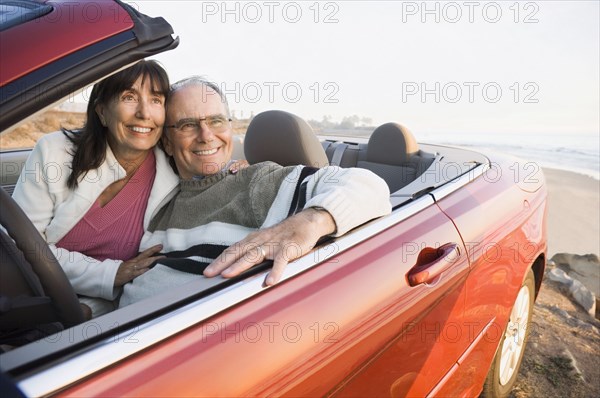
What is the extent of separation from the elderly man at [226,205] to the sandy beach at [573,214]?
500 centimetres

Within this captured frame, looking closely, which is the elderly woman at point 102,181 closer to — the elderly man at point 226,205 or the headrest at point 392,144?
the elderly man at point 226,205

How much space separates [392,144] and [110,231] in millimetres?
1772

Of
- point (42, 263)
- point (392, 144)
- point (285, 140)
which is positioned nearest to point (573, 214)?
point (392, 144)

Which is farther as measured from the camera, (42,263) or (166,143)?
(166,143)

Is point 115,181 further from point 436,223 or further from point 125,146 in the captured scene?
point 436,223

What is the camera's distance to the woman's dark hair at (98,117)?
1.76 m

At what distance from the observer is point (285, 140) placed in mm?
2271

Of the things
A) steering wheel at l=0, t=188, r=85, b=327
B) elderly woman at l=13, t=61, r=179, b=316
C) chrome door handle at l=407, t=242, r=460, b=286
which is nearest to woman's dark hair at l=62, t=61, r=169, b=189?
elderly woman at l=13, t=61, r=179, b=316

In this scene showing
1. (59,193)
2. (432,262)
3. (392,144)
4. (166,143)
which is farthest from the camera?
(392,144)

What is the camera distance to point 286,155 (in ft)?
7.46

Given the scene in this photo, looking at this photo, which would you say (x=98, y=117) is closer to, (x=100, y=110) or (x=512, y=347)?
(x=100, y=110)

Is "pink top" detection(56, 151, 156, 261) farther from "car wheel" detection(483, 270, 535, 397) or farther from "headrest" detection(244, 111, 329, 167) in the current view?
"car wheel" detection(483, 270, 535, 397)

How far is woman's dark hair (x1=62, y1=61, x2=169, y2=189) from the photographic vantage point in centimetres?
176

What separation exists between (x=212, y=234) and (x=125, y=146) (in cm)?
58
